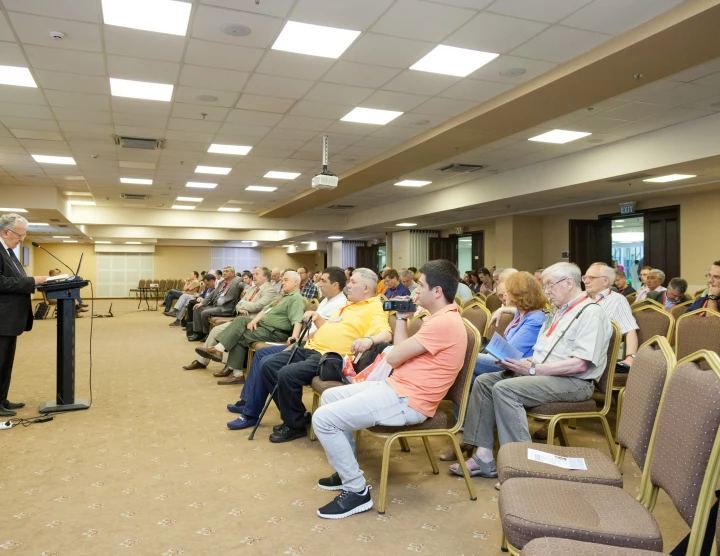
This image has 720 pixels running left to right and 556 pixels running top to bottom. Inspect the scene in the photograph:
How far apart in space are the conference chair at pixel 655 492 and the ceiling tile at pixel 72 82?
5.50 m

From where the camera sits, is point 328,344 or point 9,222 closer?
point 328,344

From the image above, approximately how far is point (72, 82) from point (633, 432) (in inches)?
230

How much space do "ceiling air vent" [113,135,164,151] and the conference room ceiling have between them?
0.53 ft

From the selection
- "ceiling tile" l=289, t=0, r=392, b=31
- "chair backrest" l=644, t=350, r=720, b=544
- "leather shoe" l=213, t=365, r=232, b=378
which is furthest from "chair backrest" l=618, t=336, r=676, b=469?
"leather shoe" l=213, t=365, r=232, b=378

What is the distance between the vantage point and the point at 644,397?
1.94 meters

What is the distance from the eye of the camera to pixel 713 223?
9883 mm

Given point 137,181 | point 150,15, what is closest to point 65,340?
point 150,15

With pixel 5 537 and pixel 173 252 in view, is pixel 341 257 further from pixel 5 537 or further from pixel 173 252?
pixel 5 537

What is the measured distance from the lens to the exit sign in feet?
36.8

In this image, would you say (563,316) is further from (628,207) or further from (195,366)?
(628,207)

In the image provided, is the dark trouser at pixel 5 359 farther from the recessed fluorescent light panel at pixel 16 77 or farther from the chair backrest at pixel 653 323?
the chair backrest at pixel 653 323

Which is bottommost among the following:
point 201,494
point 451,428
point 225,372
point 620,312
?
point 201,494

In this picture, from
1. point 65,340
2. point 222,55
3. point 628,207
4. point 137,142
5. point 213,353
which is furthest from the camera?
point 628,207

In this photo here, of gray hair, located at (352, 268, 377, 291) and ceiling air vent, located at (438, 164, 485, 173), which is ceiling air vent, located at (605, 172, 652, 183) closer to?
ceiling air vent, located at (438, 164, 485, 173)
